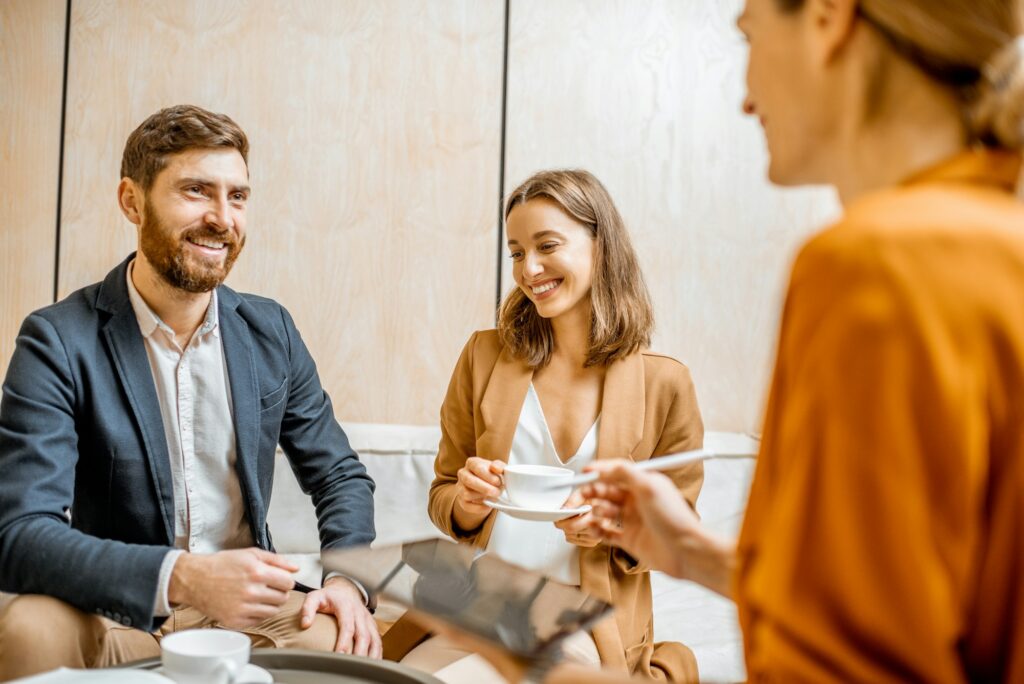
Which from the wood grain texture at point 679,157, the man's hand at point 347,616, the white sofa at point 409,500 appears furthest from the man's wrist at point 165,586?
the wood grain texture at point 679,157

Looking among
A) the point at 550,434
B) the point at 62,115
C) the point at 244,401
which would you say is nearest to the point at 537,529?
the point at 550,434

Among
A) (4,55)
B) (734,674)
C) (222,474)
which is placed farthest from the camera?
(4,55)

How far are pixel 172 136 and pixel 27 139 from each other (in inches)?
52.1

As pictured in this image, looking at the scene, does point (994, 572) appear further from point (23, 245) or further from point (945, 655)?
point (23, 245)

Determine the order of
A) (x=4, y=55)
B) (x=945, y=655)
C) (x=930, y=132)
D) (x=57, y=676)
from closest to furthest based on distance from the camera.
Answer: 1. (x=945, y=655)
2. (x=930, y=132)
3. (x=57, y=676)
4. (x=4, y=55)

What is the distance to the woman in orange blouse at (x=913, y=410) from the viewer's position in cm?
55

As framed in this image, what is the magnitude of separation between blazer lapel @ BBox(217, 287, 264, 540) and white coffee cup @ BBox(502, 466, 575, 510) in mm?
609

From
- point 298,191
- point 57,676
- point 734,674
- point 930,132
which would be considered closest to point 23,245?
point 298,191

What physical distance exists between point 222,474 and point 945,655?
1.59 metres

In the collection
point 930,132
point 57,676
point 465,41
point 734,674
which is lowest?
point 734,674

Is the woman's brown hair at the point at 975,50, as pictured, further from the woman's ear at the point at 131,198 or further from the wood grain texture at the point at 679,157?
the wood grain texture at the point at 679,157

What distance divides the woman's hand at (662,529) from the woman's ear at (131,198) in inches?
50.9

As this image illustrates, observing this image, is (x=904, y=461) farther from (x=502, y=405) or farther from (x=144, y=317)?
(x=144, y=317)

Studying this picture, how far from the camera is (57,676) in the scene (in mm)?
990
